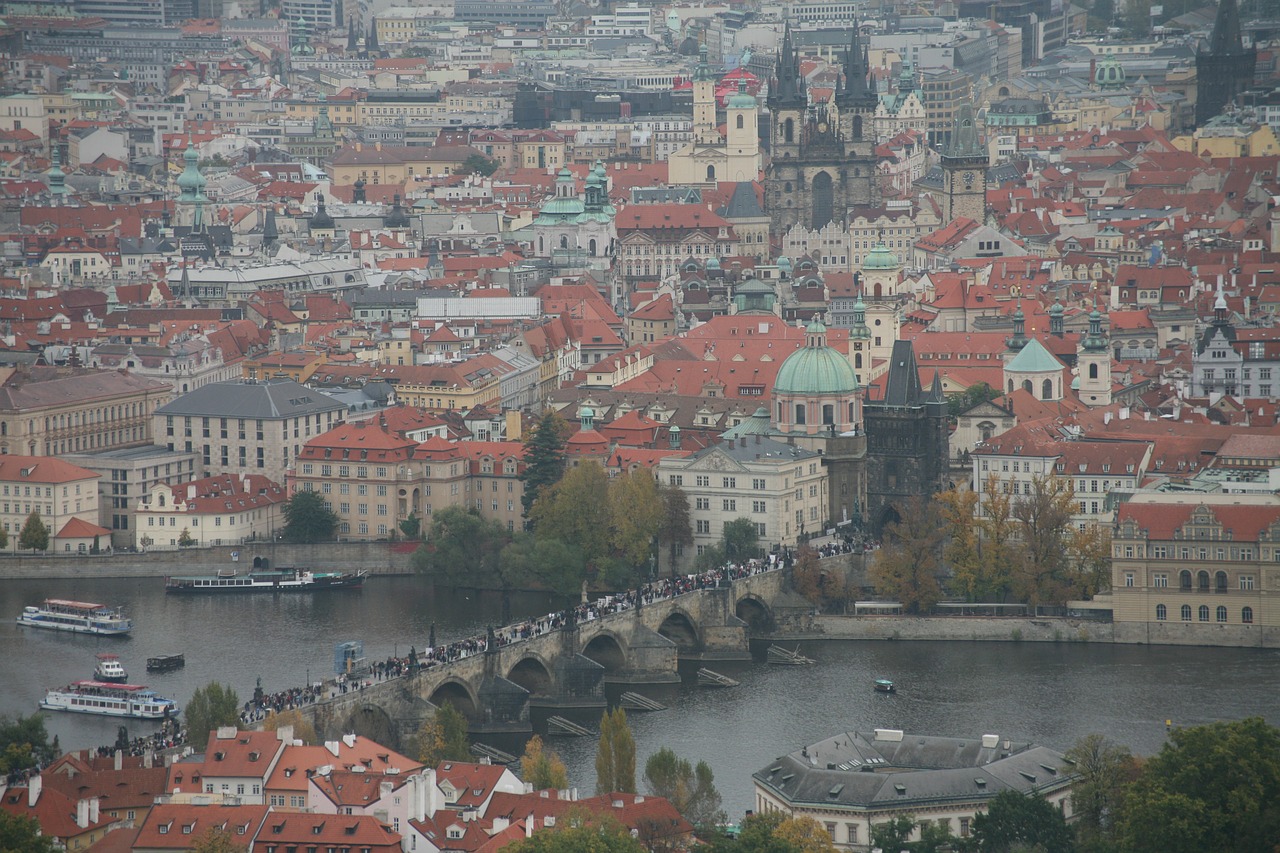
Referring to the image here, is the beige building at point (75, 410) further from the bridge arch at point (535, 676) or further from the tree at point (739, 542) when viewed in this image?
the bridge arch at point (535, 676)

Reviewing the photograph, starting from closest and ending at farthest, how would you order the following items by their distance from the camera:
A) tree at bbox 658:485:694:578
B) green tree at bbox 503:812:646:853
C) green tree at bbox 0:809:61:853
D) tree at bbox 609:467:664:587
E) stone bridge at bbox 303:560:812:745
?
green tree at bbox 503:812:646:853 < green tree at bbox 0:809:61:853 < stone bridge at bbox 303:560:812:745 < tree at bbox 609:467:664:587 < tree at bbox 658:485:694:578

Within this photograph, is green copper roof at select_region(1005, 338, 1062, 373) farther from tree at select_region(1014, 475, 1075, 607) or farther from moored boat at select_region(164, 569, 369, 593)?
moored boat at select_region(164, 569, 369, 593)

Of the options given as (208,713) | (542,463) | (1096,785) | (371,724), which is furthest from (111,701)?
(1096,785)

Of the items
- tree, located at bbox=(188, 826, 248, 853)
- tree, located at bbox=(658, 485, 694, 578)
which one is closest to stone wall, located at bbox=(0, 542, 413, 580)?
tree, located at bbox=(658, 485, 694, 578)

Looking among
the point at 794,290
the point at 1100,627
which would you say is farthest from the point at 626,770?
the point at 794,290

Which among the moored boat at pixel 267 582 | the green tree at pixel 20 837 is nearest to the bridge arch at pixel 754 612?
the moored boat at pixel 267 582

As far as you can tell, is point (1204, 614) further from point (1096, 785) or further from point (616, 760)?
point (1096, 785)
